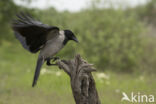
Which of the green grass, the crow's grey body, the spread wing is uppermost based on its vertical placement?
the spread wing

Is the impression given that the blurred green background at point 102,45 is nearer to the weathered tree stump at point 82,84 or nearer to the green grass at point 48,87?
the green grass at point 48,87

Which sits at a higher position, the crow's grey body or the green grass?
the crow's grey body

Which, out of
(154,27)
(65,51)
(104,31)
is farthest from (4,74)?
(154,27)

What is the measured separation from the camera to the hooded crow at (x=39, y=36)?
554 cm

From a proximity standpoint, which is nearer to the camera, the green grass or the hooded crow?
the hooded crow

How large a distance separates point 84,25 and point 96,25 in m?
0.66

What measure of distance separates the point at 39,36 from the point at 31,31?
216 mm

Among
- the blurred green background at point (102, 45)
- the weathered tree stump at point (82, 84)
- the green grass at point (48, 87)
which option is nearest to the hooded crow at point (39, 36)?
the weathered tree stump at point (82, 84)

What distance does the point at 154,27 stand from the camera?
68.1 ft

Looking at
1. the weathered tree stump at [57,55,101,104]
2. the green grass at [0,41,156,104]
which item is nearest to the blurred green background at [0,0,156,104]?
the green grass at [0,41,156,104]

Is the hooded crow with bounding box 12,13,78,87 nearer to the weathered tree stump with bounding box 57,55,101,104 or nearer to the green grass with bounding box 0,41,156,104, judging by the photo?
the weathered tree stump with bounding box 57,55,101,104

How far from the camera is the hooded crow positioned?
18.2 ft

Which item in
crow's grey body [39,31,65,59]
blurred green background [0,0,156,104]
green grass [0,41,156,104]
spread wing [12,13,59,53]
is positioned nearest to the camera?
spread wing [12,13,59,53]

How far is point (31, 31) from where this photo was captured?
5699 millimetres
